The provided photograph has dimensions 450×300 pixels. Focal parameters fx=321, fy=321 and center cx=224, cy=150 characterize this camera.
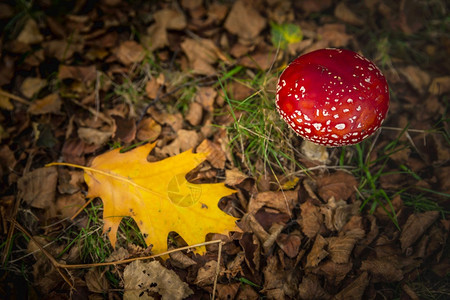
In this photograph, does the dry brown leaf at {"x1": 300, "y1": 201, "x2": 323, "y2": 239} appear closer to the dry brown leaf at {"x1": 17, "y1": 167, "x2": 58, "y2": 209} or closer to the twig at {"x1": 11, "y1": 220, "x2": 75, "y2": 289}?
the twig at {"x1": 11, "y1": 220, "x2": 75, "y2": 289}

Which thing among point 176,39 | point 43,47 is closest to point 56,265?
point 43,47

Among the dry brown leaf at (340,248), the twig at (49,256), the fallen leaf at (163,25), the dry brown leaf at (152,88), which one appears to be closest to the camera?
the twig at (49,256)

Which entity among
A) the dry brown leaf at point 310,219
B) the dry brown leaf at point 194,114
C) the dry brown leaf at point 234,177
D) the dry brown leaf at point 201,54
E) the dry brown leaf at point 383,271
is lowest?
the dry brown leaf at point 383,271

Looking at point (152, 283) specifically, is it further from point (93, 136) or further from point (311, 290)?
point (93, 136)

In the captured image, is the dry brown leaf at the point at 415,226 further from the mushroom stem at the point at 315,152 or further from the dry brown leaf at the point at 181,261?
the dry brown leaf at the point at 181,261

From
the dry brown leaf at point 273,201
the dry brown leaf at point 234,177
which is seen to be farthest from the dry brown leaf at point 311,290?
the dry brown leaf at point 234,177

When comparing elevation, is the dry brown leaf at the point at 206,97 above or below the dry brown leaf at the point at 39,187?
above

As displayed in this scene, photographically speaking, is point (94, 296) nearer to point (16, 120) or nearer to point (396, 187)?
point (16, 120)

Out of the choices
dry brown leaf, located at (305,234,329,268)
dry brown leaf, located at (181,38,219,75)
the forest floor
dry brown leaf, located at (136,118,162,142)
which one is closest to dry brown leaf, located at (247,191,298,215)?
the forest floor
